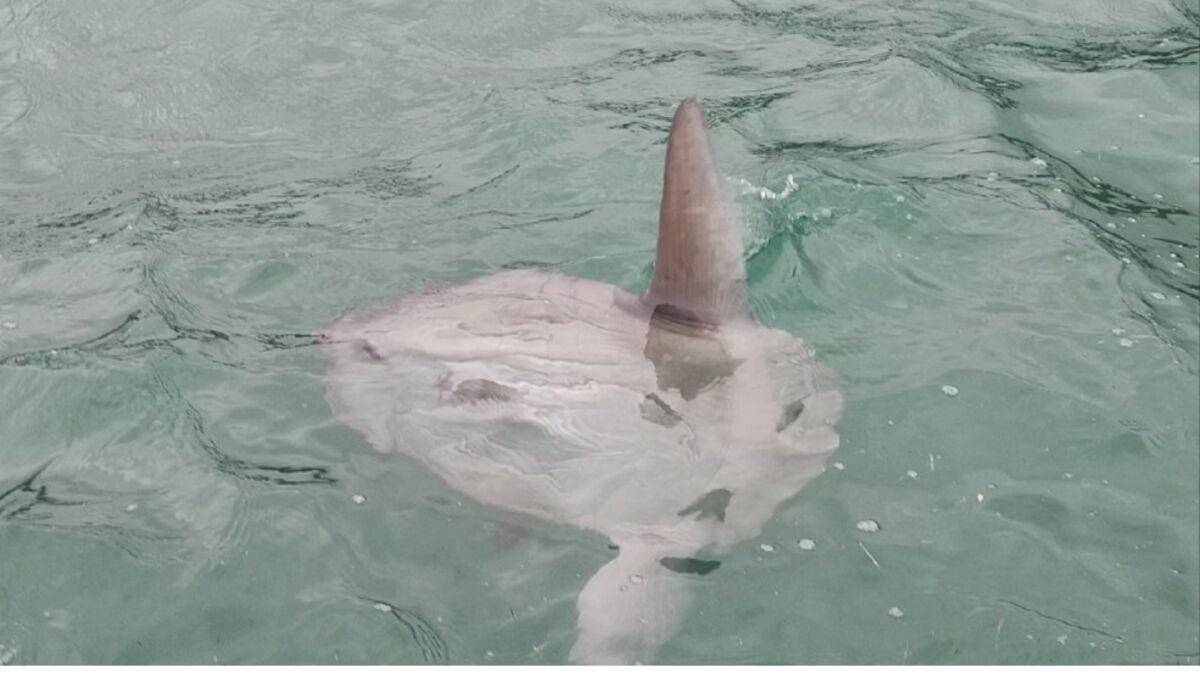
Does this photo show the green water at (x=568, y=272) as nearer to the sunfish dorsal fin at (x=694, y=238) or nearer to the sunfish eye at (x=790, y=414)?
the sunfish eye at (x=790, y=414)

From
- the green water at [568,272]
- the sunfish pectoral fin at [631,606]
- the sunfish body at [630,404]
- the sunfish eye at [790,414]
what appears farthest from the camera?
the sunfish eye at [790,414]

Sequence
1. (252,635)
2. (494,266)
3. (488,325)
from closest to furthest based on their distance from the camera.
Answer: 1. (252,635)
2. (488,325)
3. (494,266)

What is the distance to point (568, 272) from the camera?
17.1 ft

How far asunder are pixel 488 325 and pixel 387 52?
280 centimetres

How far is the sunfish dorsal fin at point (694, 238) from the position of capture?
402cm

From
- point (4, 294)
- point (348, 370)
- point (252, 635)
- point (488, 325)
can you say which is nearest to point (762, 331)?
point (488, 325)

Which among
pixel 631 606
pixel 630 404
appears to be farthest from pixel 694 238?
pixel 631 606

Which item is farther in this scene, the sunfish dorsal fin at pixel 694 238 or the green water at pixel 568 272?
the sunfish dorsal fin at pixel 694 238

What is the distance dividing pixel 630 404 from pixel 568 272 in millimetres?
1070

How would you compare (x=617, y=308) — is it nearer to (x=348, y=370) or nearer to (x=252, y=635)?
(x=348, y=370)

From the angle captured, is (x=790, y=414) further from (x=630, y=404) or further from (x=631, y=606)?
(x=631, y=606)

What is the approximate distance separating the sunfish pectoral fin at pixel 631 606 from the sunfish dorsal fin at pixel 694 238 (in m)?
0.84

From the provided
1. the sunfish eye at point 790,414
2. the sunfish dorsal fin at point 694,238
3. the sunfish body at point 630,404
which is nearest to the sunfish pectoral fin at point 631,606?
the sunfish body at point 630,404

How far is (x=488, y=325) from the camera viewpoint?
4605 millimetres
